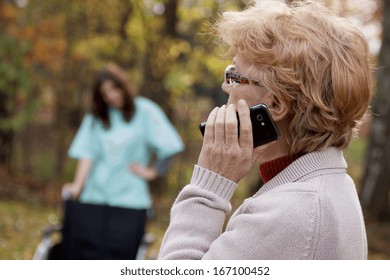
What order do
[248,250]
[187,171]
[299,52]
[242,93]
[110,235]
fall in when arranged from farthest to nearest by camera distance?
[187,171] → [110,235] → [242,93] → [299,52] → [248,250]

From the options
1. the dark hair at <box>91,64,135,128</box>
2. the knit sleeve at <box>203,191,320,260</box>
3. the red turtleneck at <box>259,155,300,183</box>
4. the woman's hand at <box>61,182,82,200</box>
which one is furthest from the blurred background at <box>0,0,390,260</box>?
the knit sleeve at <box>203,191,320,260</box>

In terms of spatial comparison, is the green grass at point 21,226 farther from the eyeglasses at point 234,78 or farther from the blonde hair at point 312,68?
the blonde hair at point 312,68

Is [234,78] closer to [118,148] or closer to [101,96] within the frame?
[118,148]

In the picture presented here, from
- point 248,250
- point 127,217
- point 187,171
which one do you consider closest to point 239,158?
point 248,250

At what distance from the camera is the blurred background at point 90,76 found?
945 centimetres

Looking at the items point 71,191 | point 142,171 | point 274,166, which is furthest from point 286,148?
point 71,191

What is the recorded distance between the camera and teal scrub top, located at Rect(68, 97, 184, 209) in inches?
190

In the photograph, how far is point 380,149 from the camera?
9.21m

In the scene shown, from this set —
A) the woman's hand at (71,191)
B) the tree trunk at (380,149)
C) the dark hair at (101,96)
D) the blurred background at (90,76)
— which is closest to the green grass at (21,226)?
the blurred background at (90,76)

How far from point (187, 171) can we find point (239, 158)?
10.8m

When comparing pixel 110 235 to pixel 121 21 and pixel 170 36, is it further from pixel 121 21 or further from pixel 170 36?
pixel 121 21

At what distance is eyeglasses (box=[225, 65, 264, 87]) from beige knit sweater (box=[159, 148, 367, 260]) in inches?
10.4

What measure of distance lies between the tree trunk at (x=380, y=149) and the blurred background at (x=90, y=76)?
0.05ft
